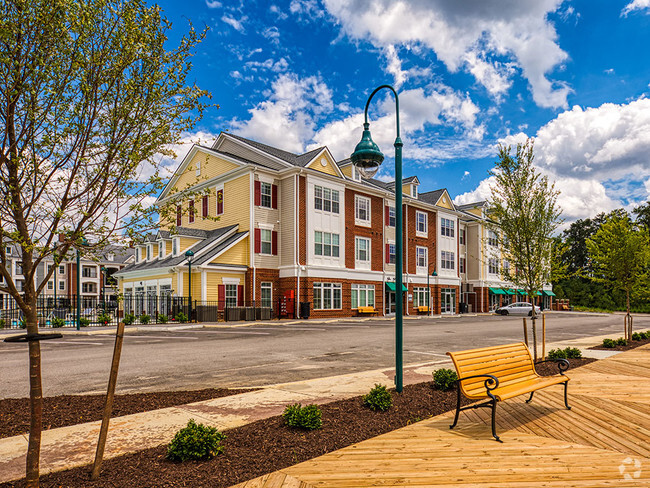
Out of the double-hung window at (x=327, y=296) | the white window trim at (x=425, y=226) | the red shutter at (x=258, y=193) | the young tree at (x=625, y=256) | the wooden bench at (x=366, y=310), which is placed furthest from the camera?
the white window trim at (x=425, y=226)

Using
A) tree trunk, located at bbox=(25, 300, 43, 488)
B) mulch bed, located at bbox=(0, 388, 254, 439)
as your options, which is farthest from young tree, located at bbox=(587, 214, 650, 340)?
tree trunk, located at bbox=(25, 300, 43, 488)

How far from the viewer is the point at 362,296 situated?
39.5m

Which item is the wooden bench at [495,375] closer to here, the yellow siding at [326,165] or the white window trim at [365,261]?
the yellow siding at [326,165]

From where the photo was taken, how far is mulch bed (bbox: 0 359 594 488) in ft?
13.9

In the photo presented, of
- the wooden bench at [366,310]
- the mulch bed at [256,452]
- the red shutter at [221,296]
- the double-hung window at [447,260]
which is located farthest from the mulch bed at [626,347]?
the double-hung window at [447,260]

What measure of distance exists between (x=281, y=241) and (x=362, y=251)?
316 inches

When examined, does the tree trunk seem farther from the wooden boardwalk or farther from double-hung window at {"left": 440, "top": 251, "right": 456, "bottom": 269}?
double-hung window at {"left": 440, "top": 251, "right": 456, "bottom": 269}

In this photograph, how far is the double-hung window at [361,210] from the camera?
39678 millimetres

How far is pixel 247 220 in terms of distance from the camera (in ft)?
112

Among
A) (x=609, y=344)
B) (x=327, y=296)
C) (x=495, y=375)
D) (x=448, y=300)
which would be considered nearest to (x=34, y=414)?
(x=495, y=375)

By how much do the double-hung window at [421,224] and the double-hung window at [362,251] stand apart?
25.0ft

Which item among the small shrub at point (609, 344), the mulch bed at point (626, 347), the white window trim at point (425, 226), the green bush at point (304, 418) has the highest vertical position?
the white window trim at point (425, 226)

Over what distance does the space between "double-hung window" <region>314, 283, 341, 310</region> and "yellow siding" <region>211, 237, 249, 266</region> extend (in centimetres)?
575

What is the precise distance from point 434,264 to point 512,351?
1620 inches
